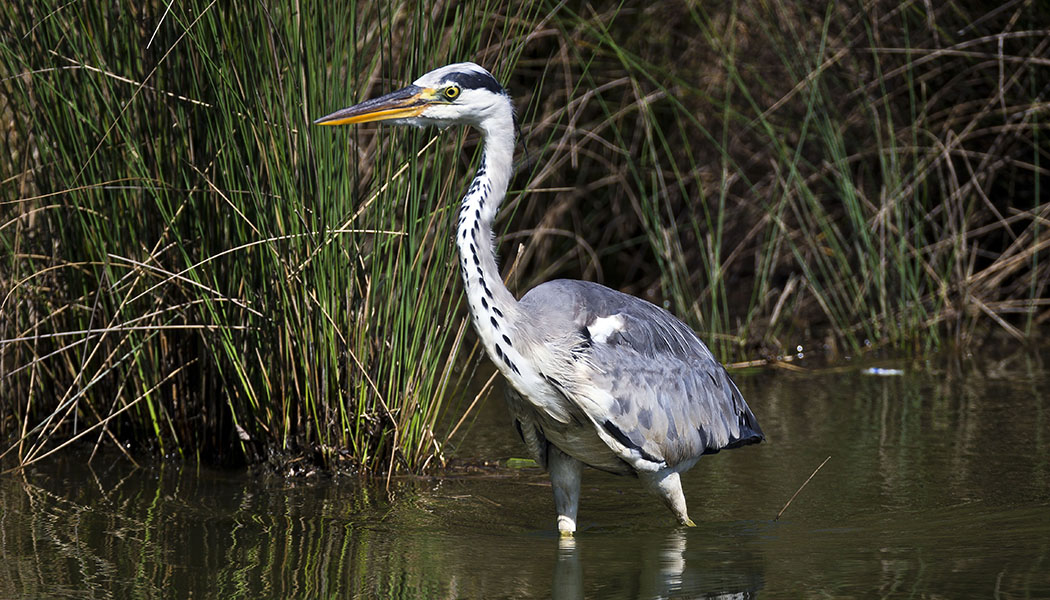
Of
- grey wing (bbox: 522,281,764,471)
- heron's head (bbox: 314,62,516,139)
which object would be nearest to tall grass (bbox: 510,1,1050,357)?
grey wing (bbox: 522,281,764,471)

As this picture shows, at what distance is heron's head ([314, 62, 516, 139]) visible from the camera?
14.8 ft

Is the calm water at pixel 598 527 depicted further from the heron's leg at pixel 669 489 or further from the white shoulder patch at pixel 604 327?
the white shoulder patch at pixel 604 327

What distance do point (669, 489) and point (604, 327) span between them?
0.65m

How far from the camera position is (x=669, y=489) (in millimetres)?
4762

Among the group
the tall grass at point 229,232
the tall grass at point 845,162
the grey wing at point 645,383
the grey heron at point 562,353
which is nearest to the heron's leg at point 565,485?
the grey heron at point 562,353

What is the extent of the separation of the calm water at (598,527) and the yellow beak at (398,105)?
4.87ft

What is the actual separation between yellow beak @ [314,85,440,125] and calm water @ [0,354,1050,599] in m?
1.48

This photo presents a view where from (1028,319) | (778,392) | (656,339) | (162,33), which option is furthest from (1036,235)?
(162,33)

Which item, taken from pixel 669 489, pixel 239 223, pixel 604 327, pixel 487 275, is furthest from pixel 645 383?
pixel 239 223

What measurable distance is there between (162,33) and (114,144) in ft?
1.67

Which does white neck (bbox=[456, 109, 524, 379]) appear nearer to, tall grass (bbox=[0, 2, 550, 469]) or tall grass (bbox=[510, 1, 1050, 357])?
tall grass (bbox=[0, 2, 550, 469])

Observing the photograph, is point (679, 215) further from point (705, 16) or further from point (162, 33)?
point (162, 33)

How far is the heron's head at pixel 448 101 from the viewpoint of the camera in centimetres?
450

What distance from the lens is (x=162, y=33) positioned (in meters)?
5.19
